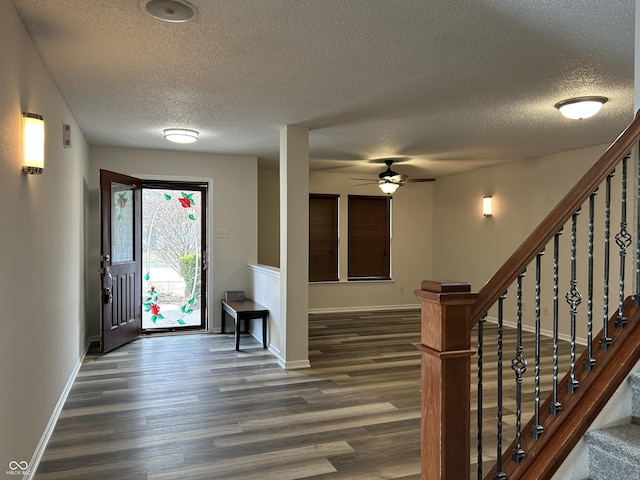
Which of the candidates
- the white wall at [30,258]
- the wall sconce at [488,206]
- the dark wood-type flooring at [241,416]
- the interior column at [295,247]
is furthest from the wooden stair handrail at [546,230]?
the wall sconce at [488,206]

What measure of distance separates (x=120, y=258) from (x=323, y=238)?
3.52 meters

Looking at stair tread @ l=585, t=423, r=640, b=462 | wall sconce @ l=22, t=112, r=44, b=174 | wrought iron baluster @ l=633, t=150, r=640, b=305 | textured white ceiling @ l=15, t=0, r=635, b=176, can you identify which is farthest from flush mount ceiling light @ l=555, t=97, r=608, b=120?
wall sconce @ l=22, t=112, r=44, b=174

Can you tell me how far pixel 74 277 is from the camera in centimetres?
445

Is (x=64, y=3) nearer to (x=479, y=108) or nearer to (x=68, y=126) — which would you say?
(x=68, y=126)

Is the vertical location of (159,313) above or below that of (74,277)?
below

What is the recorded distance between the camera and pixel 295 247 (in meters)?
4.74

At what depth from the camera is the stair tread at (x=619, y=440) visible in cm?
165

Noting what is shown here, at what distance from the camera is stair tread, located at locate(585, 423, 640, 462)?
5.42ft

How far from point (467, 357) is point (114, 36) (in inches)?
99.4

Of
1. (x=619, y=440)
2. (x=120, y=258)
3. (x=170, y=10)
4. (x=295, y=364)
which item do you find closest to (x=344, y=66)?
(x=170, y=10)

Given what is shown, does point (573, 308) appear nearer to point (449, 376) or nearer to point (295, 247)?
point (449, 376)

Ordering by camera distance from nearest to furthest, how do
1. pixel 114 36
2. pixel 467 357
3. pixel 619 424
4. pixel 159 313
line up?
pixel 467 357
pixel 619 424
pixel 114 36
pixel 159 313

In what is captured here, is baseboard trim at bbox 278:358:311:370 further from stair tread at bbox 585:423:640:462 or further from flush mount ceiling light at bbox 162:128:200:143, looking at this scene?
stair tread at bbox 585:423:640:462

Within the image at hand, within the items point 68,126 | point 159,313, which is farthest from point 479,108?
point 159,313
